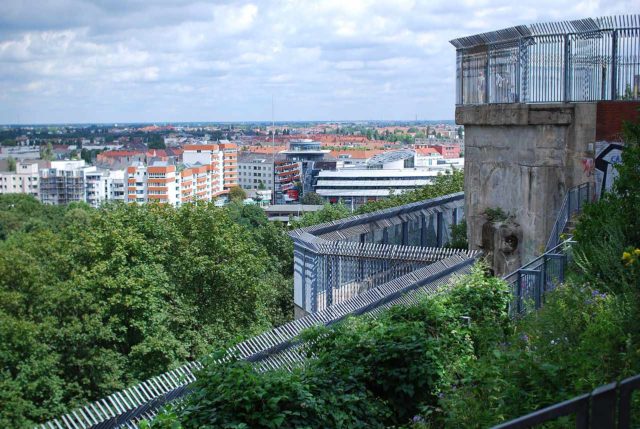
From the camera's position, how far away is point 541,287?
10.5 m

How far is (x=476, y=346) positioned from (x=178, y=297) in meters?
22.5

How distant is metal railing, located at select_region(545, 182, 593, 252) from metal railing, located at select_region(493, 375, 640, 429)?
33.9ft

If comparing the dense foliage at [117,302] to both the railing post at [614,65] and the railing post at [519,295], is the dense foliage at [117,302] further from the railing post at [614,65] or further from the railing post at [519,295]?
the railing post at [519,295]

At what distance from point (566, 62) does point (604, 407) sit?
12160 millimetres

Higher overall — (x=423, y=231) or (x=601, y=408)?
(x=601, y=408)

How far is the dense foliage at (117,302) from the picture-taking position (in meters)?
25.3

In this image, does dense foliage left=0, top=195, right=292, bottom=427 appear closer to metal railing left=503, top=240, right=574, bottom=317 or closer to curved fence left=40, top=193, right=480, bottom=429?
curved fence left=40, top=193, right=480, bottom=429

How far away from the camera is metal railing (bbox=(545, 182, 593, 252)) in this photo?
13.4m

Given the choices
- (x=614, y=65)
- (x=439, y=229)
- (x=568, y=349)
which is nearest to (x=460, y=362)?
(x=568, y=349)

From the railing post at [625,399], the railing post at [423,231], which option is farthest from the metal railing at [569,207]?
the railing post at [625,399]

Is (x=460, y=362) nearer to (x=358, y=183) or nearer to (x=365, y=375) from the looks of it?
(x=365, y=375)

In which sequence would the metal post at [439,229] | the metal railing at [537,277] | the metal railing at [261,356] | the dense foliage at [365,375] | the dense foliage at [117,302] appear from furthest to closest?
1. the dense foliage at [117,302]
2. the metal post at [439,229]
3. the metal railing at [537,277]
4. the metal railing at [261,356]
5. the dense foliage at [365,375]

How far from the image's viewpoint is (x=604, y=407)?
10.3 feet

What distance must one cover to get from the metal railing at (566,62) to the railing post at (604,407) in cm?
1181
